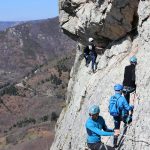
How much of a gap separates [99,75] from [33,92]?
119 metres

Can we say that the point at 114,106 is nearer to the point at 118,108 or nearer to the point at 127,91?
the point at 118,108

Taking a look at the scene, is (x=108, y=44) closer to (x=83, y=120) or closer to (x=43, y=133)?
→ (x=83, y=120)

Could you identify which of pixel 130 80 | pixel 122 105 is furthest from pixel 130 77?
pixel 122 105

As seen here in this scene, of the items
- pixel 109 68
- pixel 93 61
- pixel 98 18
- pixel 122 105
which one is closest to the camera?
pixel 122 105

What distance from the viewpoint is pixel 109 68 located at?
26109mm

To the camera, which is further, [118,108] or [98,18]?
[98,18]

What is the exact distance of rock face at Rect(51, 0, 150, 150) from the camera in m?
17.1

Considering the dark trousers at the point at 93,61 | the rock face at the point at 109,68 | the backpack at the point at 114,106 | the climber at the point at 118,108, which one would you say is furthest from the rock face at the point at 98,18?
the backpack at the point at 114,106

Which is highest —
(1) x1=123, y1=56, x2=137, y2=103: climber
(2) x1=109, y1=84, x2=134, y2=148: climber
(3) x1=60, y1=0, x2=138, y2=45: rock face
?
(3) x1=60, y1=0, x2=138, y2=45: rock face

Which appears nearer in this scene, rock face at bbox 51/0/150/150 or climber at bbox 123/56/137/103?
rock face at bbox 51/0/150/150

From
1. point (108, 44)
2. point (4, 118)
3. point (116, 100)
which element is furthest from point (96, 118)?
point (4, 118)

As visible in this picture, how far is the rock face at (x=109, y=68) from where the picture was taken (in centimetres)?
1711

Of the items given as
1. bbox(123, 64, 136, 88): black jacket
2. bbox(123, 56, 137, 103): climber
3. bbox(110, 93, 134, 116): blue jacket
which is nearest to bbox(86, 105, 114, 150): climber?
bbox(110, 93, 134, 116): blue jacket

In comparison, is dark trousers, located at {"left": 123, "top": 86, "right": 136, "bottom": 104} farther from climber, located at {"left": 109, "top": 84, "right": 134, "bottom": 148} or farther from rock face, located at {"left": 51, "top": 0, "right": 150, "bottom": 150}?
climber, located at {"left": 109, "top": 84, "right": 134, "bottom": 148}
